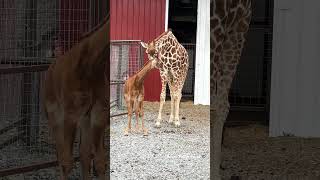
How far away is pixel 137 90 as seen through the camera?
267 centimetres

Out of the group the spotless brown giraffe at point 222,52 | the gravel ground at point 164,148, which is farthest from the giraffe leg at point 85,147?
the spotless brown giraffe at point 222,52

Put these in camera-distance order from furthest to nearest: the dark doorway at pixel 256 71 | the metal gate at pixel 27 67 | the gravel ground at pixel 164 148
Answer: the dark doorway at pixel 256 71 < the metal gate at pixel 27 67 < the gravel ground at pixel 164 148

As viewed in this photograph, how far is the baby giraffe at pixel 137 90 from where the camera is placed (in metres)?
2.64

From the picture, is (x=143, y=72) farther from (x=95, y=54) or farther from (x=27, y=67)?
(x=27, y=67)

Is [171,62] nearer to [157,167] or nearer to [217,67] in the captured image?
[217,67]

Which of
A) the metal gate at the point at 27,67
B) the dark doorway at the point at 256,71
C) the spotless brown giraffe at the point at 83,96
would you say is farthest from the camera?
the dark doorway at the point at 256,71

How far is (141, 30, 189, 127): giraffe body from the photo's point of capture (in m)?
2.60

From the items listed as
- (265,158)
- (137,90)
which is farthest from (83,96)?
(265,158)

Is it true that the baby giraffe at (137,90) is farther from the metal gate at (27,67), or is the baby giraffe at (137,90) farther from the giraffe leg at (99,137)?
the metal gate at (27,67)

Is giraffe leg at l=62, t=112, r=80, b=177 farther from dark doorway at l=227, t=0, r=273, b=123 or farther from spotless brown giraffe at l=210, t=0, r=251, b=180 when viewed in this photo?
dark doorway at l=227, t=0, r=273, b=123

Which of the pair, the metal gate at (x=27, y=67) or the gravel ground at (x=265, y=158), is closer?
the metal gate at (x=27, y=67)

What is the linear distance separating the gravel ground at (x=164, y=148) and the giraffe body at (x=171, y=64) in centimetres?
4

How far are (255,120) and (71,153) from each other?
1.39 metres

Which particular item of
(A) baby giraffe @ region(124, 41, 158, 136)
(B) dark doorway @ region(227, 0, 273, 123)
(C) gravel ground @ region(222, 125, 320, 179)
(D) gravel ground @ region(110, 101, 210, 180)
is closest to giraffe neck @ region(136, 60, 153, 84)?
(A) baby giraffe @ region(124, 41, 158, 136)
